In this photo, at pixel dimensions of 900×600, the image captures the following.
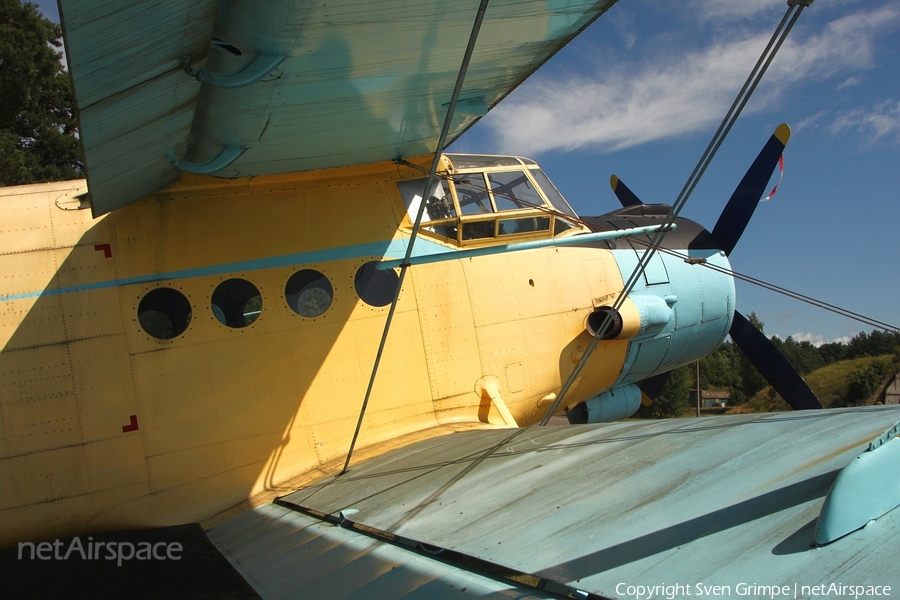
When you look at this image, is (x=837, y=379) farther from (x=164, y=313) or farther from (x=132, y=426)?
(x=132, y=426)

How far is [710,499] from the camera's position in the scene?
226 centimetres

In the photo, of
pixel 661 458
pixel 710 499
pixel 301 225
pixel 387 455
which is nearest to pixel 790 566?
pixel 710 499

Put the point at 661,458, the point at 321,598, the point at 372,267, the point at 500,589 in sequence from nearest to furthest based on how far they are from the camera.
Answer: the point at 500,589 → the point at 321,598 → the point at 661,458 → the point at 372,267

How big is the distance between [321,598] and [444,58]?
2601mm

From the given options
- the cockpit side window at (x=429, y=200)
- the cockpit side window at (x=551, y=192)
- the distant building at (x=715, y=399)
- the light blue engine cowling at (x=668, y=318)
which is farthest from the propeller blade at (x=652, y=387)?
the distant building at (x=715, y=399)

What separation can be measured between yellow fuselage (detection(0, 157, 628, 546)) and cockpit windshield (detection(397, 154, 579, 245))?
14cm

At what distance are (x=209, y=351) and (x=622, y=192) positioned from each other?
7.38m

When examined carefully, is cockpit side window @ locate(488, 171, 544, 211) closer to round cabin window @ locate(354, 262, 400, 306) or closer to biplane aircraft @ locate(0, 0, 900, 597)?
biplane aircraft @ locate(0, 0, 900, 597)

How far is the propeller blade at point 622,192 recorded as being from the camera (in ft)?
Result: 32.6

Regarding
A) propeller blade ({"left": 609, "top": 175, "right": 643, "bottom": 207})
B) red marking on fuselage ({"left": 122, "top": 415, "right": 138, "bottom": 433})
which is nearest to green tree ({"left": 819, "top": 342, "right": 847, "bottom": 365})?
propeller blade ({"left": 609, "top": 175, "right": 643, "bottom": 207})

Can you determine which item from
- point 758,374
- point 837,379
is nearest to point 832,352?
point 758,374

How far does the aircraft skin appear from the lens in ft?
13.9

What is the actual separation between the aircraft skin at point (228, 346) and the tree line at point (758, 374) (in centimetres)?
2806

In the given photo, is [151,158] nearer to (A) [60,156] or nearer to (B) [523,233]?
(B) [523,233]
